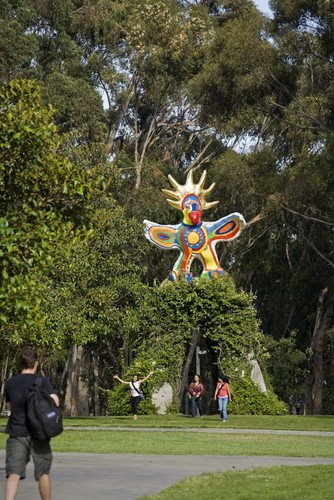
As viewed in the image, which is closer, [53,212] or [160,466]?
[160,466]

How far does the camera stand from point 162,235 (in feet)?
145

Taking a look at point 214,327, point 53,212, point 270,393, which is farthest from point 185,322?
point 53,212

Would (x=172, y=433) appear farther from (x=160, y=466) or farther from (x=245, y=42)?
(x=245, y=42)

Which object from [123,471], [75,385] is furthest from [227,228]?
[123,471]

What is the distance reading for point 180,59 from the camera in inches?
2127

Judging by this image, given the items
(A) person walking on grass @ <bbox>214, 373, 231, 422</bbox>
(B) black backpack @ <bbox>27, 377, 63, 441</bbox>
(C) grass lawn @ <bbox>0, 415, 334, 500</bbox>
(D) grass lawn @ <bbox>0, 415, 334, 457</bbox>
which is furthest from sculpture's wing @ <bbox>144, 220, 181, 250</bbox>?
(B) black backpack @ <bbox>27, 377, 63, 441</bbox>

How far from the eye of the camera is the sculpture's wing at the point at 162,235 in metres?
44.2

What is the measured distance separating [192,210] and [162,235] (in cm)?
143

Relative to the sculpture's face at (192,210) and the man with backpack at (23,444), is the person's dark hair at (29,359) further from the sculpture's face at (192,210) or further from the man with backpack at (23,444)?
the sculpture's face at (192,210)

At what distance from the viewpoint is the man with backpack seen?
1137 centimetres

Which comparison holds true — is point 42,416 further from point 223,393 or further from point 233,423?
point 223,393

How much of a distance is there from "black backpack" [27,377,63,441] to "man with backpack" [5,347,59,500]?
89 mm

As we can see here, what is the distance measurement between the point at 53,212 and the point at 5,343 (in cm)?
2055

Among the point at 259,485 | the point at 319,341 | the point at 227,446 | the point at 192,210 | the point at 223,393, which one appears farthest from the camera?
the point at 319,341
